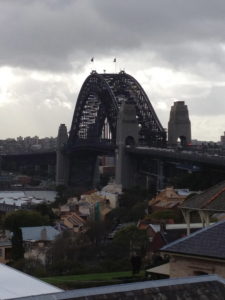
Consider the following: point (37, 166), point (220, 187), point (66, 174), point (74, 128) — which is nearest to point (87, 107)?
point (74, 128)

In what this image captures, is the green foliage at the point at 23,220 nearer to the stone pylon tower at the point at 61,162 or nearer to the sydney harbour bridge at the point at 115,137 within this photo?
the sydney harbour bridge at the point at 115,137

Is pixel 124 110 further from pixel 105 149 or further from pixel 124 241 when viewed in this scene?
pixel 124 241

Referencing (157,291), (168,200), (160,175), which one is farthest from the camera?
(160,175)

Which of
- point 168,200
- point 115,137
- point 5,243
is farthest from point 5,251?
point 115,137

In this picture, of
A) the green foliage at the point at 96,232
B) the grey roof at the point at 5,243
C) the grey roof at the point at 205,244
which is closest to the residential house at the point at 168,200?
the green foliage at the point at 96,232

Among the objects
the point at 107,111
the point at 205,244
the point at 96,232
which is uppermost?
the point at 107,111

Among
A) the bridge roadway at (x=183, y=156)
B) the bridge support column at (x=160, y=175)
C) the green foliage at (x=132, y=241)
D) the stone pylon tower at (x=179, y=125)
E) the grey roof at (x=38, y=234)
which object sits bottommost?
the grey roof at (x=38, y=234)

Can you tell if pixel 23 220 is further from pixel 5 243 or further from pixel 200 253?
pixel 200 253
